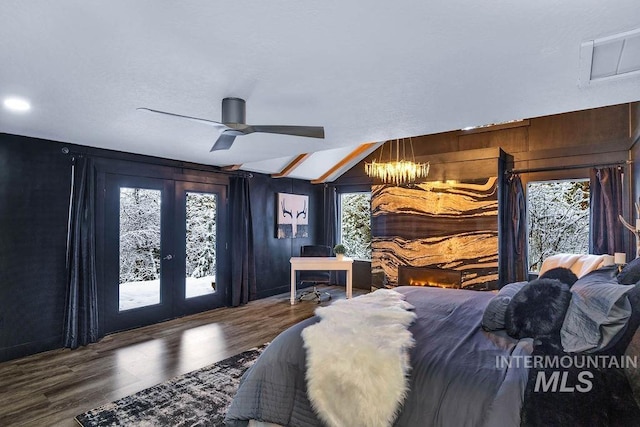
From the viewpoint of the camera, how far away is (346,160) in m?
6.96

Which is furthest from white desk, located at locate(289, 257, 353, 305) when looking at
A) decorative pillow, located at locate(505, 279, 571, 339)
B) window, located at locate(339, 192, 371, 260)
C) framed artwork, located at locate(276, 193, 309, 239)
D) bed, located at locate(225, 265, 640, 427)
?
decorative pillow, located at locate(505, 279, 571, 339)

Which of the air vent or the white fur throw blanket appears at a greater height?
the air vent

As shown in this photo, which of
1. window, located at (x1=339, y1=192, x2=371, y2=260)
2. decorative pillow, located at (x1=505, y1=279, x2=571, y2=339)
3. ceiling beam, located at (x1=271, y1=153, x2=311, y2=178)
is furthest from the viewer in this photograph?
window, located at (x1=339, y1=192, x2=371, y2=260)

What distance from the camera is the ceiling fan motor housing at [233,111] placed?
249cm

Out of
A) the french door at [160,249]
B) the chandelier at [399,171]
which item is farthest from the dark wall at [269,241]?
the chandelier at [399,171]

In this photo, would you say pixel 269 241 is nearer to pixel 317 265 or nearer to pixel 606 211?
pixel 317 265

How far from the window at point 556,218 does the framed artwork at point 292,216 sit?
163 inches

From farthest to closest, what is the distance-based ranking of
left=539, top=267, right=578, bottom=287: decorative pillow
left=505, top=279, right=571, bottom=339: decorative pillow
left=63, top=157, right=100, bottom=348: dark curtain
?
left=63, top=157, right=100, bottom=348: dark curtain, left=539, top=267, right=578, bottom=287: decorative pillow, left=505, top=279, right=571, bottom=339: decorative pillow

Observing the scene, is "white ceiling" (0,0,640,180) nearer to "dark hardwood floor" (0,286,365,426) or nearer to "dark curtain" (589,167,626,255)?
"dark hardwood floor" (0,286,365,426)

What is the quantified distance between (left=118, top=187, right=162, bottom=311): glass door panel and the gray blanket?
3.22 metres

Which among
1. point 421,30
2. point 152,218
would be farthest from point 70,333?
point 421,30

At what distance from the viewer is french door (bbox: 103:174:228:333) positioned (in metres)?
4.46

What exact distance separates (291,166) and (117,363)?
4121mm

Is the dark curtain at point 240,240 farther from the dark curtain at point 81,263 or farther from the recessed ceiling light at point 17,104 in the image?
the recessed ceiling light at point 17,104
